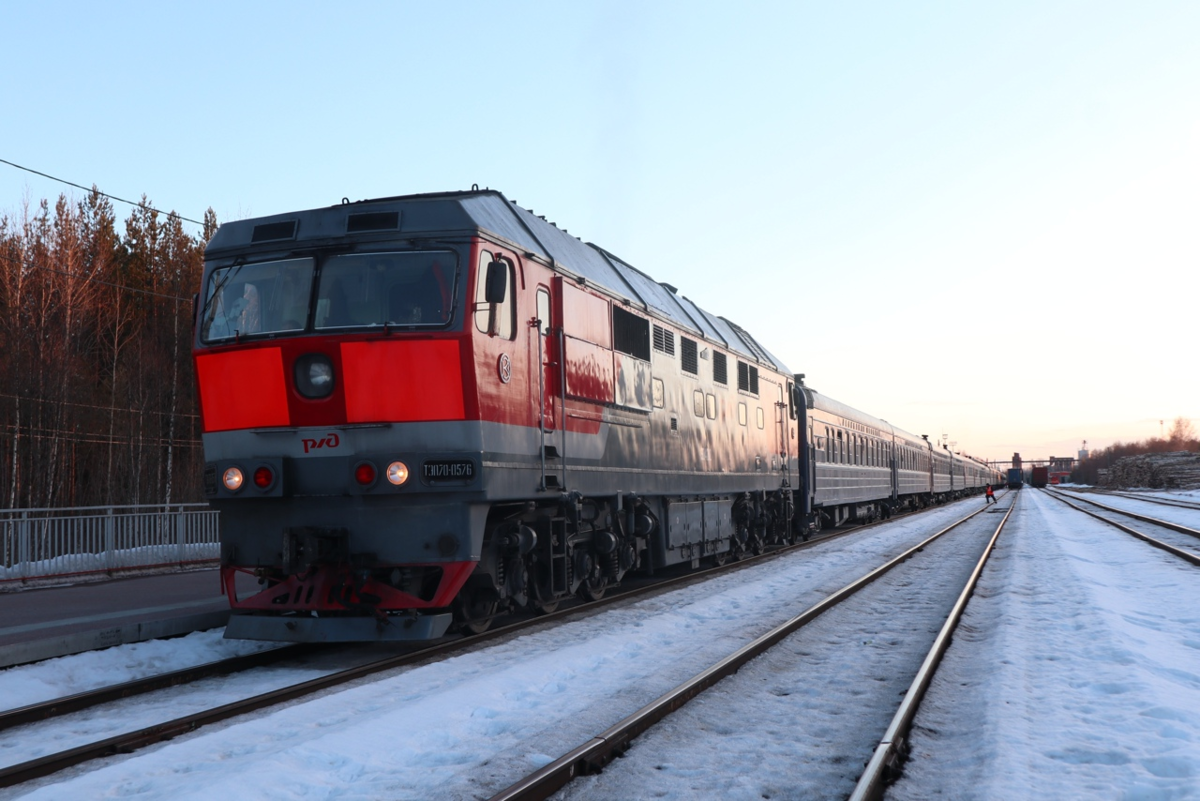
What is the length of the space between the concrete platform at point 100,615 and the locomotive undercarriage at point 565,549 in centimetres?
287

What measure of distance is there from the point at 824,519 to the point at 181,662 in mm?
20891

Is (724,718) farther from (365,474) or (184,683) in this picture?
(184,683)

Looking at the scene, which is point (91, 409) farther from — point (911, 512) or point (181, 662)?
point (911, 512)

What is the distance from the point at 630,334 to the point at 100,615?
22.0 feet

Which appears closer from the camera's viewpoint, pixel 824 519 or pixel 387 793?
pixel 387 793

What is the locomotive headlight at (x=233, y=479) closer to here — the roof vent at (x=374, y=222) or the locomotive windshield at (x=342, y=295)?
the locomotive windshield at (x=342, y=295)

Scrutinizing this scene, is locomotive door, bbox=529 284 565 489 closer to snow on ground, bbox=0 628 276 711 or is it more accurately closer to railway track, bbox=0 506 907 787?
railway track, bbox=0 506 907 787

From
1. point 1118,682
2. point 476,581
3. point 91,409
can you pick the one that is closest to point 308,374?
point 476,581

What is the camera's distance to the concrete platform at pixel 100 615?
818 cm

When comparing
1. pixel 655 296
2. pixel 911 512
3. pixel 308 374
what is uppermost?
pixel 655 296

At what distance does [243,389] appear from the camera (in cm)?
848

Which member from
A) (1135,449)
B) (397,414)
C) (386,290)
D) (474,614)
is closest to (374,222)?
(386,290)

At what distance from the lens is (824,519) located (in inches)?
1049

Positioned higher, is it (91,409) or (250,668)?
(91,409)
